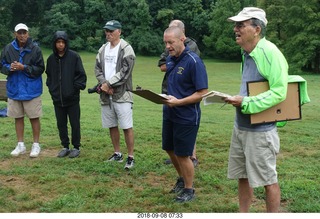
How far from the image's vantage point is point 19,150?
756 cm

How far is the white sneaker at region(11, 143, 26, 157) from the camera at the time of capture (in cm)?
745

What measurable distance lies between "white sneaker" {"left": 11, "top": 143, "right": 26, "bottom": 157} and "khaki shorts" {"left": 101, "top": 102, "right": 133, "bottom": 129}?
152 centimetres

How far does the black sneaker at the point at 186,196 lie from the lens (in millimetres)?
5339

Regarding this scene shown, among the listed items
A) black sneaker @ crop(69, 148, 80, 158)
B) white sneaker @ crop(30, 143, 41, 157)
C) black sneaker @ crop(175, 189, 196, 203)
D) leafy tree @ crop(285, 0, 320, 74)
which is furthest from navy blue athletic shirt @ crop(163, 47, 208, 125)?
leafy tree @ crop(285, 0, 320, 74)

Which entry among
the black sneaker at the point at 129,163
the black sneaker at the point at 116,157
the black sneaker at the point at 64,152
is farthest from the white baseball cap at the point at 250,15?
the black sneaker at the point at 64,152

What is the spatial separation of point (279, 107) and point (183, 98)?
1.33m

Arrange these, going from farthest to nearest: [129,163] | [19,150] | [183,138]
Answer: [19,150]
[129,163]
[183,138]

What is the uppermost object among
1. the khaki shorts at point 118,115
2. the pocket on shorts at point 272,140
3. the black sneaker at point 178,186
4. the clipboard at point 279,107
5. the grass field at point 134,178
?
the clipboard at point 279,107

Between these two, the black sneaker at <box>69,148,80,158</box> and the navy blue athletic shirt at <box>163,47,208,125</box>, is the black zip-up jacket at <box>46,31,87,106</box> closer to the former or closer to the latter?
the black sneaker at <box>69,148,80,158</box>

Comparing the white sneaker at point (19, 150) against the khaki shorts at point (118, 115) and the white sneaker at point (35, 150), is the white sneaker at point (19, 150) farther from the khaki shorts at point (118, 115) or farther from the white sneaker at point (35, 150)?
the khaki shorts at point (118, 115)

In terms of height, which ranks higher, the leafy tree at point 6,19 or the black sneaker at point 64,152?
the leafy tree at point 6,19

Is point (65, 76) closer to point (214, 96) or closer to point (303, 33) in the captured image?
point (214, 96)

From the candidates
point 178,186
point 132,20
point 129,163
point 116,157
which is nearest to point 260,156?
point 178,186

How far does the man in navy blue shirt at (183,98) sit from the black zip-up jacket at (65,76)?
2.34 meters
